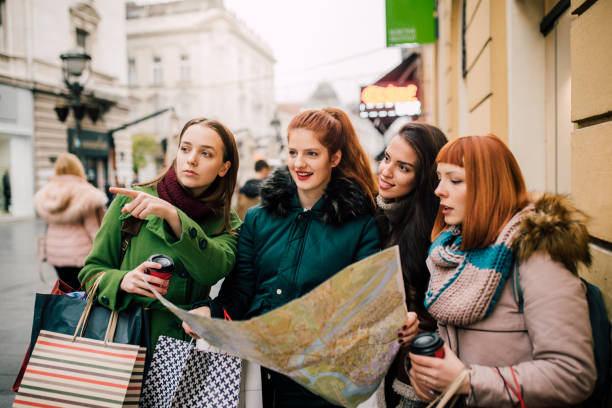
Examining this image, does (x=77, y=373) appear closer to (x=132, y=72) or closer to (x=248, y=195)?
(x=248, y=195)

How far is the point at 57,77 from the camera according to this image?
62.8 ft

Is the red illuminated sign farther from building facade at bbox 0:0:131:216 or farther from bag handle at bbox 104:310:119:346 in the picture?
building facade at bbox 0:0:131:216

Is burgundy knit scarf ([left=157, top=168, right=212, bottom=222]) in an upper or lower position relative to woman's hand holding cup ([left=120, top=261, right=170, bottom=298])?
upper

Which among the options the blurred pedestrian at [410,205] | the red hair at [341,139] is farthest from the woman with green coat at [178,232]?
the blurred pedestrian at [410,205]

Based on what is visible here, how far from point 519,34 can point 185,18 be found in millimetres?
42177

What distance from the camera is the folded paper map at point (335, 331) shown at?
1.20 metres

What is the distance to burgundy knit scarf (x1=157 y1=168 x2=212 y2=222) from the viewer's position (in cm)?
208

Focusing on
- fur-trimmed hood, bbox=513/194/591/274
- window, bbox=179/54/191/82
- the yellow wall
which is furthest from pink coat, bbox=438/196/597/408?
window, bbox=179/54/191/82

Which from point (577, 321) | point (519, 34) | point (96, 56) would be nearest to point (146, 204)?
point (577, 321)

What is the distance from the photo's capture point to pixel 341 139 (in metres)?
2.07

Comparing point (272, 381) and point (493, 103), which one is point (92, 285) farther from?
point (493, 103)

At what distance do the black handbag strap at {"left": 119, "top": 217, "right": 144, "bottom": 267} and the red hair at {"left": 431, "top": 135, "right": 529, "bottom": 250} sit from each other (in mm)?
1466

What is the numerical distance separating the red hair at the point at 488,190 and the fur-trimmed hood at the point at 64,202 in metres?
4.49

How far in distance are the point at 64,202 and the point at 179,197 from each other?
3.34 meters
